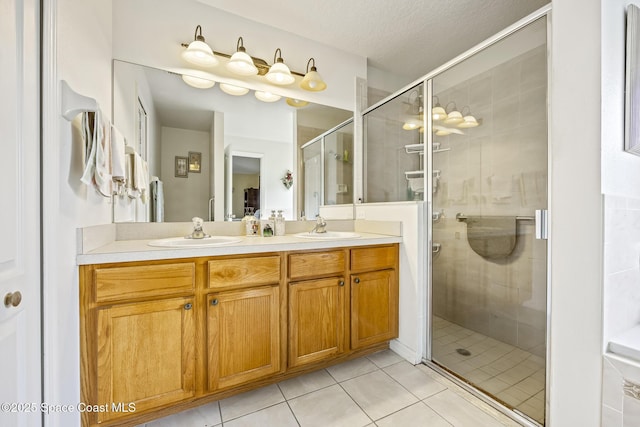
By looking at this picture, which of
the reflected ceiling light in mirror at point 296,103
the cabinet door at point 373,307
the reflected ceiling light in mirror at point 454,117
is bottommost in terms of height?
the cabinet door at point 373,307

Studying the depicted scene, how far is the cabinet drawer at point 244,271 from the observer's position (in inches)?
54.7

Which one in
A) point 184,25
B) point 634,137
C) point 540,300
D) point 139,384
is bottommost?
point 139,384

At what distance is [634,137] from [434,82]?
1.09 m

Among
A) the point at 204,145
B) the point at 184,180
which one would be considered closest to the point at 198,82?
the point at 204,145

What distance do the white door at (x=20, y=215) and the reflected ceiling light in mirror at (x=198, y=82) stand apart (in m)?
0.97

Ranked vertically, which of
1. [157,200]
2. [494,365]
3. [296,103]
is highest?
[296,103]

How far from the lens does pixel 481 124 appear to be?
1729 mm

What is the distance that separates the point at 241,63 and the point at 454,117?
5.03 feet

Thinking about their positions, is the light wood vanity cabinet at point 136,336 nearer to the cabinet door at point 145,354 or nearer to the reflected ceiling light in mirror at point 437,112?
the cabinet door at point 145,354

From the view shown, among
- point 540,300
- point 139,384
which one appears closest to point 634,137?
point 540,300

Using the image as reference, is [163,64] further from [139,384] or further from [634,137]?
[634,137]

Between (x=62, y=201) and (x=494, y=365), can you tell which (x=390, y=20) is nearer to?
(x=62, y=201)

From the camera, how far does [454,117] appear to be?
1.84m

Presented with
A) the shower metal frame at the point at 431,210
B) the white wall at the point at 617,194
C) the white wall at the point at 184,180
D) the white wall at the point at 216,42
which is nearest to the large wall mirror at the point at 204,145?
the white wall at the point at 184,180
